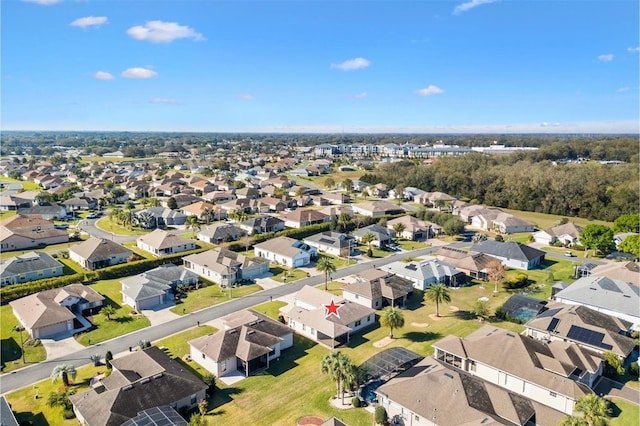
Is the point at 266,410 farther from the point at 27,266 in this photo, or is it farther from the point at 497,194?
the point at 497,194

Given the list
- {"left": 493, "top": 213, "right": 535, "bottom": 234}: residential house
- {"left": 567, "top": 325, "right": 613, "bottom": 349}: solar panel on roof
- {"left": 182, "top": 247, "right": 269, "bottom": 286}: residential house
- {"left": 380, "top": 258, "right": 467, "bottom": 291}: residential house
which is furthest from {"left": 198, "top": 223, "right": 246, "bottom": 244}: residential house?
{"left": 567, "top": 325, "right": 613, "bottom": 349}: solar panel on roof

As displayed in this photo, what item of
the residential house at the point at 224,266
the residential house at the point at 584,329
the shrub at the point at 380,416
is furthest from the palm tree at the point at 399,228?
the shrub at the point at 380,416

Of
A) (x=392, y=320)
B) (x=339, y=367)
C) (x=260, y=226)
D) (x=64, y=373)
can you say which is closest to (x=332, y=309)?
(x=392, y=320)

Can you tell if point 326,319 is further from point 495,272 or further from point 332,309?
point 495,272

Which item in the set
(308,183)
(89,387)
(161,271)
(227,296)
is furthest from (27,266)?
(308,183)

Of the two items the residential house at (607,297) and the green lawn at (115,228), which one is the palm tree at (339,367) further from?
the green lawn at (115,228)

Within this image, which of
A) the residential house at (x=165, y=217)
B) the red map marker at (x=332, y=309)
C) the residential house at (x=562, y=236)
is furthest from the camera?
the residential house at (x=165, y=217)
